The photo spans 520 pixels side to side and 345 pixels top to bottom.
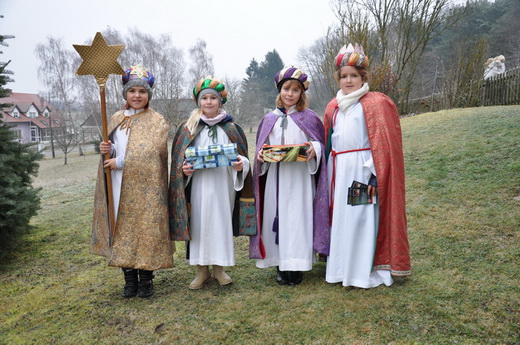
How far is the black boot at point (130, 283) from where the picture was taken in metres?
3.79

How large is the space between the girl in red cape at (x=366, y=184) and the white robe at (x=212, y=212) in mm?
968

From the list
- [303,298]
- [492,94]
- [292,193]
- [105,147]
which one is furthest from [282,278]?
[492,94]

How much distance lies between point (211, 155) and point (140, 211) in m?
0.83

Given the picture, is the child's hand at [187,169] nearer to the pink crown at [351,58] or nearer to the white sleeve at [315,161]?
the white sleeve at [315,161]

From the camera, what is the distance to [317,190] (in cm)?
389

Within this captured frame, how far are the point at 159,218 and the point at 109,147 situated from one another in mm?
787

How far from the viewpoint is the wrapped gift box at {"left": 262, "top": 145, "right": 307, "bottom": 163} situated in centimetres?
360

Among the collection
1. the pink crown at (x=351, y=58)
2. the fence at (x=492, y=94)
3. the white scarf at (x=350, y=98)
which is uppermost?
the fence at (x=492, y=94)

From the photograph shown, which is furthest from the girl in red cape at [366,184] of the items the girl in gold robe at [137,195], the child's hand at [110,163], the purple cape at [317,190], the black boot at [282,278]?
the child's hand at [110,163]

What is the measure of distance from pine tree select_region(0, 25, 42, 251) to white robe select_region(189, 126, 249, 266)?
2418mm

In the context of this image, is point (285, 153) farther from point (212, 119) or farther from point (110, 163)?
point (110, 163)

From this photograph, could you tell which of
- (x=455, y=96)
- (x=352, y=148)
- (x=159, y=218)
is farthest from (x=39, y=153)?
(x=455, y=96)

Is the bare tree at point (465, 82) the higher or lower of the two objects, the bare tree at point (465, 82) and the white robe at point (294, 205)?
the higher

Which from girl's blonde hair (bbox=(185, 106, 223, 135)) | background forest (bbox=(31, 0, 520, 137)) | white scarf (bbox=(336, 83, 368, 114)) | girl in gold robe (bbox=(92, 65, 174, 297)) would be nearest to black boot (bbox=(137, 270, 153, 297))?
girl in gold robe (bbox=(92, 65, 174, 297))
